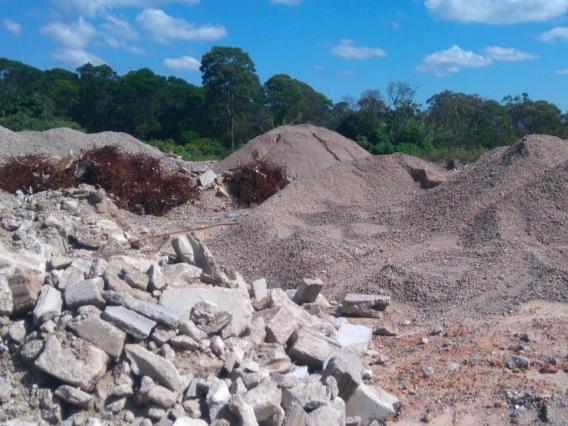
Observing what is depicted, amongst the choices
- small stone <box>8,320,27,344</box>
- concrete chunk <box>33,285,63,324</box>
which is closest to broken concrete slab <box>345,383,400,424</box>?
concrete chunk <box>33,285,63,324</box>

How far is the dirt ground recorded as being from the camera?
14.6 feet

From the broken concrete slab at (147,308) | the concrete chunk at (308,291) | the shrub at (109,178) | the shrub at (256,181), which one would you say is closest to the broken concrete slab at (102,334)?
the broken concrete slab at (147,308)

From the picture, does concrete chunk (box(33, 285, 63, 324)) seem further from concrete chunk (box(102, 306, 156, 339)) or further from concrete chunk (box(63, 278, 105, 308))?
concrete chunk (box(102, 306, 156, 339))

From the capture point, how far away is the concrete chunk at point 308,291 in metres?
6.52

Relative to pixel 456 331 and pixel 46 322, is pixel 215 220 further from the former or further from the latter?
pixel 46 322

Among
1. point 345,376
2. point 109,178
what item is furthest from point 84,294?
point 109,178

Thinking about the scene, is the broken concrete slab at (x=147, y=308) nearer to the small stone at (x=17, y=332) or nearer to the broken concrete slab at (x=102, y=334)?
the broken concrete slab at (x=102, y=334)

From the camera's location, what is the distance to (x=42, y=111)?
1117 inches

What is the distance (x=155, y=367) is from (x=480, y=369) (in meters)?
2.20

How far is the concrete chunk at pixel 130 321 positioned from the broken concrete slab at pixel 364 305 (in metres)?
2.59

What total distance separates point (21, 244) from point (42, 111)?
2313 cm

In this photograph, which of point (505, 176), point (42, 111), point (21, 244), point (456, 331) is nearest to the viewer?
point (456, 331)

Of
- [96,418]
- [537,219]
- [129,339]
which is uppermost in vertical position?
[537,219]

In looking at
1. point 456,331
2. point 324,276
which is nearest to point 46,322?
point 456,331
